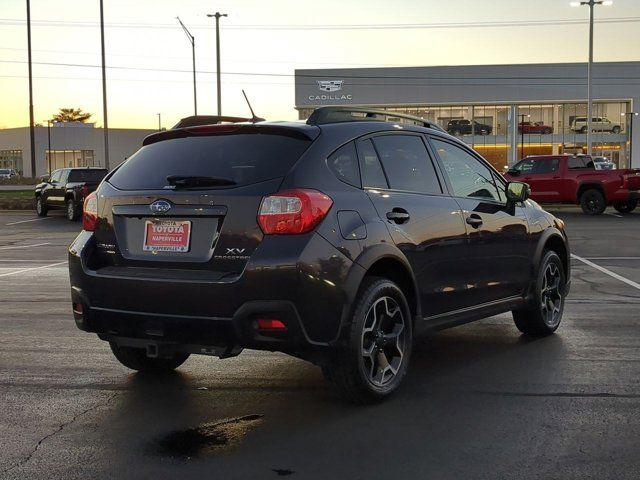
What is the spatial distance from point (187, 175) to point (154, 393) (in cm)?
152

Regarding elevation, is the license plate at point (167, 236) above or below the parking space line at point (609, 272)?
above

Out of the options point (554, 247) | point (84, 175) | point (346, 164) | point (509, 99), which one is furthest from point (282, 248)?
point (509, 99)

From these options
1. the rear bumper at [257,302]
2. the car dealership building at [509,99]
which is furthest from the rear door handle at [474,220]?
the car dealership building at [509,99]

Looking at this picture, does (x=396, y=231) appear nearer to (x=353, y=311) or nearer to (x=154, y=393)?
(x=353, y=311)

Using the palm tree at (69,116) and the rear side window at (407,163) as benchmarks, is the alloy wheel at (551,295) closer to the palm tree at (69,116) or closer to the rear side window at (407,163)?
the rear side window at (407,163)

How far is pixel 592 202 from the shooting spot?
25734mm

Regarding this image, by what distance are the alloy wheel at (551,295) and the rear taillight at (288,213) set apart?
3240mm

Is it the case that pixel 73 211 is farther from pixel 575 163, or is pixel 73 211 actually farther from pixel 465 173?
pixel 465 173

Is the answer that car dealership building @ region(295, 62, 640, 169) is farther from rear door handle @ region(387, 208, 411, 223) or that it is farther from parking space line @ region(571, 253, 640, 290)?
rear door handle @ region(387, 208, 411, 223)

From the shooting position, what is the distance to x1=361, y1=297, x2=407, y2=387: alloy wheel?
5043 mm

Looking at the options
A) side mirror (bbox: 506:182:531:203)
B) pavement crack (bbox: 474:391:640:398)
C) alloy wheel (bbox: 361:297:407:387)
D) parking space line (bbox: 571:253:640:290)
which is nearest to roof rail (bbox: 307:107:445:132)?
side mirror (bbox: 506:182:531:203)

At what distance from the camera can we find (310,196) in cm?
465

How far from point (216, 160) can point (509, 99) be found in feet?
258

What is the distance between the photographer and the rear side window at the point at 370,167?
5233mm
